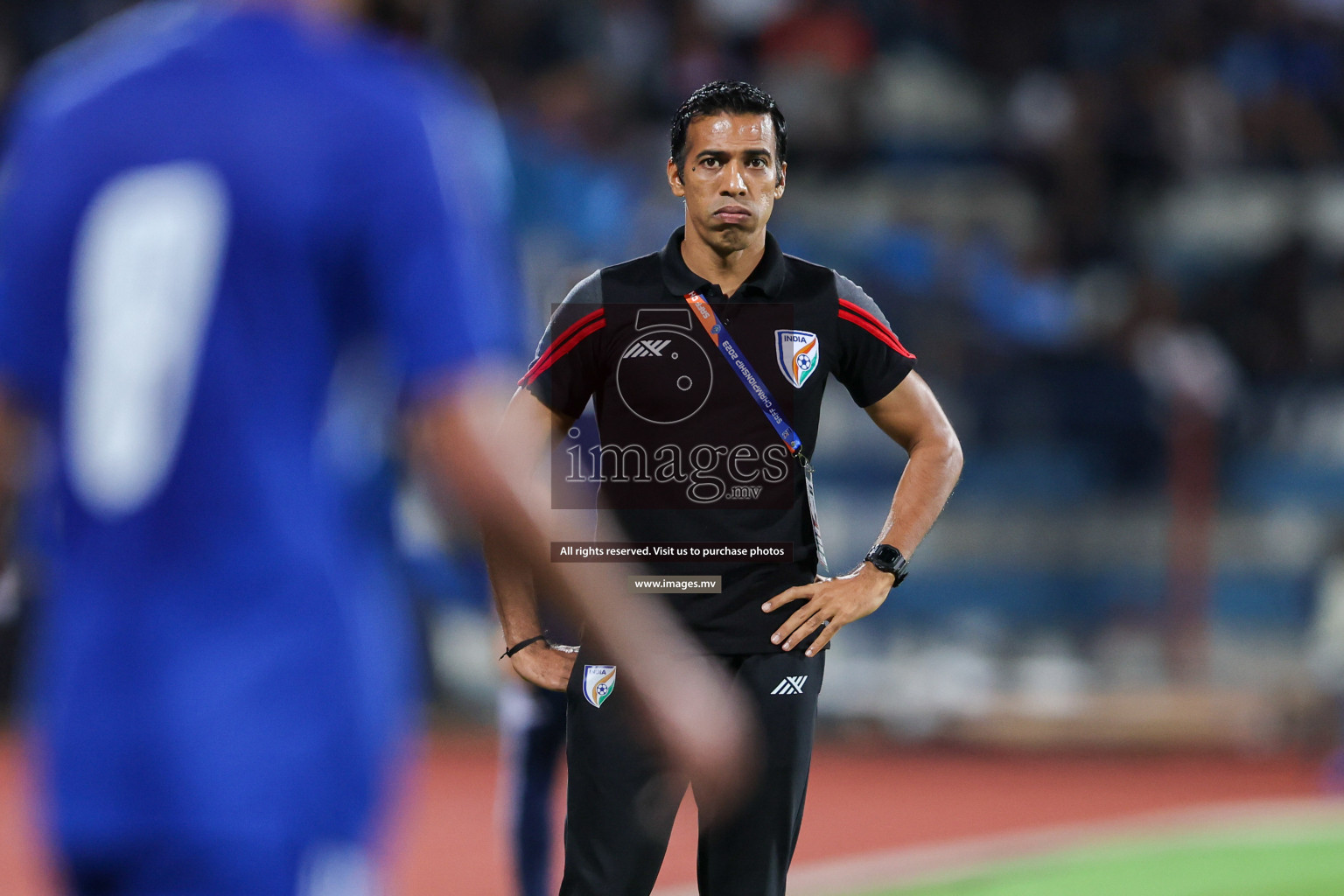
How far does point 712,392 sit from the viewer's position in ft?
11.6

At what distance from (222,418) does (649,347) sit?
1.97 m

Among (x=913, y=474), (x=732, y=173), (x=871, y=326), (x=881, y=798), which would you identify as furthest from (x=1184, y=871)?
(x=732, y=173)

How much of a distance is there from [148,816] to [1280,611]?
1163 cm

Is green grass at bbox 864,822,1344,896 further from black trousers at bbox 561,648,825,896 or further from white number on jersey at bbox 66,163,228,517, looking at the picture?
white number on jersey at bbox 66,163,228,517

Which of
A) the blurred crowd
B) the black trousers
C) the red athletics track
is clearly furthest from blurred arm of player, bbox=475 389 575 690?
the blurred crowd

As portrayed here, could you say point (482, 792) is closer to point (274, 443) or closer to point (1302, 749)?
point (1302, 749)

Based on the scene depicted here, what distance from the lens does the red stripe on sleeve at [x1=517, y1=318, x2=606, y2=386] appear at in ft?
11.7

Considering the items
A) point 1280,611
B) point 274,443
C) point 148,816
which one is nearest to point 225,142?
point 274,443

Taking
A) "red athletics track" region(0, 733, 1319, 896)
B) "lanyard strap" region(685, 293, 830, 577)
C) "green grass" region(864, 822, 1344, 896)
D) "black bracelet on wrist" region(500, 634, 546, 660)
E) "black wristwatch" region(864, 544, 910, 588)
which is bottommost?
"green grass" region(864, 822, 1344, 896)

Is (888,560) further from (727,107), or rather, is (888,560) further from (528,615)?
(727,107)

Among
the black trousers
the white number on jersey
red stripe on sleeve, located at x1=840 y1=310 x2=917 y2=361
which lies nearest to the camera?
the white number on jersey

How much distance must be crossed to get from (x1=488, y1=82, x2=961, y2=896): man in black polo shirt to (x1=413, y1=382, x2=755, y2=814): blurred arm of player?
1632mm

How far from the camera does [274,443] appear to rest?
65.2 inches

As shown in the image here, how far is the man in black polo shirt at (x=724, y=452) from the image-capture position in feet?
11.1
